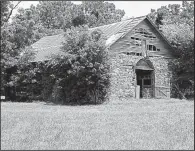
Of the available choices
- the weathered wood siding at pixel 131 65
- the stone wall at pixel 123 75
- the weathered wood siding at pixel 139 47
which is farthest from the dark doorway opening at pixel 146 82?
the stone wall at pixel 123 75

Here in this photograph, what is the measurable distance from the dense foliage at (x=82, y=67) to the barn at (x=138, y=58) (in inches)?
101

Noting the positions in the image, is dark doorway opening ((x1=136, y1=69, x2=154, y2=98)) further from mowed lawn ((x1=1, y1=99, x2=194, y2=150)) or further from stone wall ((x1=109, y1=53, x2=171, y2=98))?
mowed lawn ((x1=1, y1=99, x2=194, y2=150))

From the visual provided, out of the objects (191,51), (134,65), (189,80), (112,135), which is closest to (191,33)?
(191,51)

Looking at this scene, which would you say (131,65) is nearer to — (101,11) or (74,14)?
(74,14)

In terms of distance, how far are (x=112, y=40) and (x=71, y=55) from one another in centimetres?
585

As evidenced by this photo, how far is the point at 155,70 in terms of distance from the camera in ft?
103

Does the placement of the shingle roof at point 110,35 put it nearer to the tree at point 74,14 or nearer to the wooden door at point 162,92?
the wooden door at point 162,92

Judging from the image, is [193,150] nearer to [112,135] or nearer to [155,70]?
[112,135]

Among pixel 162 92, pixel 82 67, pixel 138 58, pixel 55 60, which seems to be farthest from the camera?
pixel 162 92

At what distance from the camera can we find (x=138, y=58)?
3023 centimetres

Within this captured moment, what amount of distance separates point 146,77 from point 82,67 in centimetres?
991

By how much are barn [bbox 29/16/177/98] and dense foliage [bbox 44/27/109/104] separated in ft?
8.41

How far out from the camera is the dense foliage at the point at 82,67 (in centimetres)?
2430

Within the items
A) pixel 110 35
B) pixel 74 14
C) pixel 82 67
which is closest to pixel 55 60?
pixel 82 67
